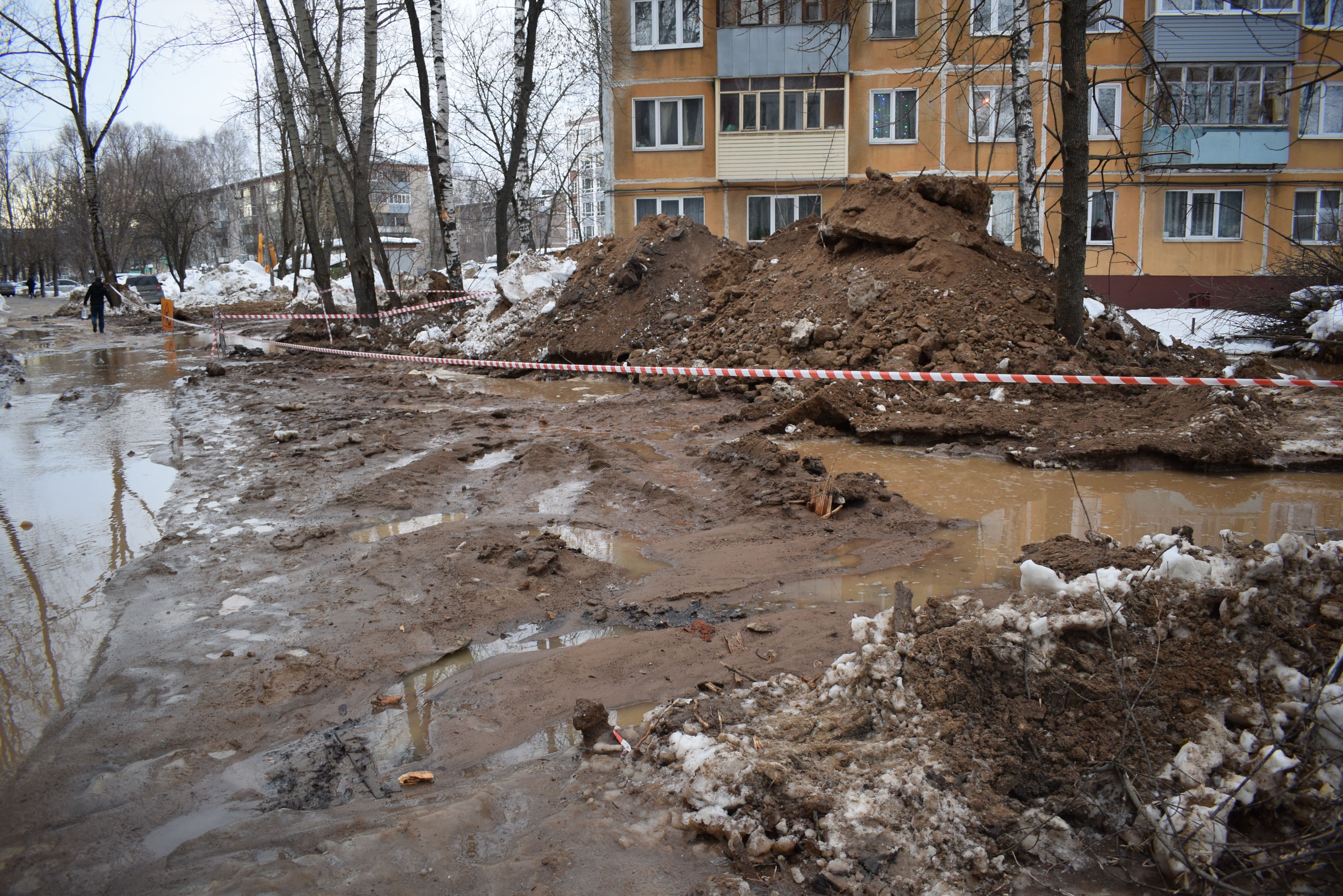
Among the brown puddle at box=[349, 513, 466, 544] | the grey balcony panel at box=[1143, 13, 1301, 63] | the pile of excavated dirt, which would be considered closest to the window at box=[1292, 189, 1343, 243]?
the grey balcony panel at box=[1143, 13, 1301, 63]

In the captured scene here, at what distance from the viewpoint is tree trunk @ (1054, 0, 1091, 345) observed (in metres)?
9.51

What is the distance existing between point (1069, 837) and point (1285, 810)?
2.10 ft

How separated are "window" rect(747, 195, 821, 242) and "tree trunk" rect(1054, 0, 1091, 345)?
16827mm

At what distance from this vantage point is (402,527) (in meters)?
6.04

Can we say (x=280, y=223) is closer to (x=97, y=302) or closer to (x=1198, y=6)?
(x=97, y=302)

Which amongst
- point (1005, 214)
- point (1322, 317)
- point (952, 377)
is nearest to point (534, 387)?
point (952, 377)

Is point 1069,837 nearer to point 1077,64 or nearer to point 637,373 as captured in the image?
point 1077,64

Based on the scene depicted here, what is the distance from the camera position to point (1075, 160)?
32.0 feet

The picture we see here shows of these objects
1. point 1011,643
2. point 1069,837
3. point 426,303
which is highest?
point 426,303

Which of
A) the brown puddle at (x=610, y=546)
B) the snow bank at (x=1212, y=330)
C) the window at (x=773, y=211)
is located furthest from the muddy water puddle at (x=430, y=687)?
the window at (x=773, y=211)

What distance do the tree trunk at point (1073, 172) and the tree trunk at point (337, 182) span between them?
15.7 m

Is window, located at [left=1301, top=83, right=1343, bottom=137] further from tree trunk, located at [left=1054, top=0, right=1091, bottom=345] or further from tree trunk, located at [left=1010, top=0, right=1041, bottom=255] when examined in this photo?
tree trunk, located at [left=1054, top=0, right=1091, bottom=345]

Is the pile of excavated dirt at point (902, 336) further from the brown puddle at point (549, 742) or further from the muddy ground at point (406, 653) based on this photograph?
the brown puddle at point (549, 742)

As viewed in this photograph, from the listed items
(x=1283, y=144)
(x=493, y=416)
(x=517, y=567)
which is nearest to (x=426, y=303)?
(x=493, y=416)
